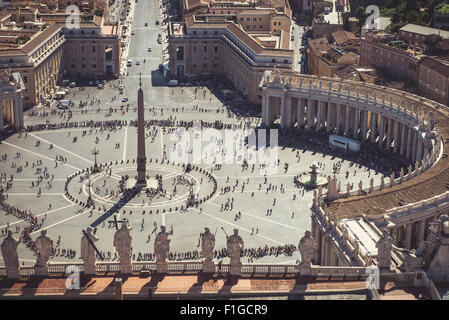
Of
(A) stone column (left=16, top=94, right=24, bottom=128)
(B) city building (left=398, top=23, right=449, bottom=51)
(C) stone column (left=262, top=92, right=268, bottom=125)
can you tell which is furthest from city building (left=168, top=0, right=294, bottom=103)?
(A) stone column (left=16, top=94, right=24, bottom=128)

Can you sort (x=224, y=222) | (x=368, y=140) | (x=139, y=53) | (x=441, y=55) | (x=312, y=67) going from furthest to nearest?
(x=139, y=53) → (x=312, y=67) → (x=441, y=55) → (x=368, y=140) → (x=224, y=222)

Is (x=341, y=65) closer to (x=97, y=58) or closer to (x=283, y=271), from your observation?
(x=97, y=58)

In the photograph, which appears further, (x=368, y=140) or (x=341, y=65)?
(x=341, y=65)

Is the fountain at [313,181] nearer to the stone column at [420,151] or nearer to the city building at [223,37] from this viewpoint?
the stone column at [420,151]

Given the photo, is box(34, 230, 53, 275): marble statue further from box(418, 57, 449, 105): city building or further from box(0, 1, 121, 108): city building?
box(0, 1, 121, 108): city building

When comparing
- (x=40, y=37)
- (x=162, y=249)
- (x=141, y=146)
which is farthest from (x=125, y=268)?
(x=40, y=37)
